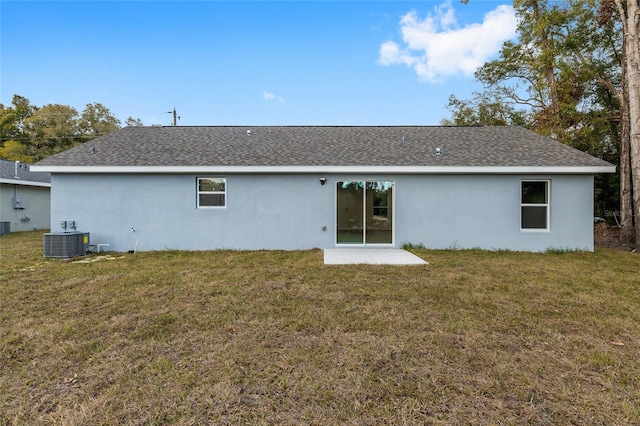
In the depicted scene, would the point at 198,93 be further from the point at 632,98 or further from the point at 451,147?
the point at 632,98

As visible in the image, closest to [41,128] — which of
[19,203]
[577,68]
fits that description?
[19,203]

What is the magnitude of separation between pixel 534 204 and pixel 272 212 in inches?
298

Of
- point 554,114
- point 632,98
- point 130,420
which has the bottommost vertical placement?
point 130,420

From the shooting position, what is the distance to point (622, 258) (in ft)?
24.9

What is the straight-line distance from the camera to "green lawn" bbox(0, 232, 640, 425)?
219 cm

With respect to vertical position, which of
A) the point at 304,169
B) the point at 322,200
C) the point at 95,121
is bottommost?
the point at 322,200

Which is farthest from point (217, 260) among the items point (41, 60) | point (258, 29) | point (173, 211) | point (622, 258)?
point (41, 60)

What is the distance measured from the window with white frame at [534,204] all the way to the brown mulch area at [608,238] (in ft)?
11.6

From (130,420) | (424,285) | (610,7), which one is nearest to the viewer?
(130,420)

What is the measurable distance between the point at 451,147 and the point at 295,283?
7.12 m

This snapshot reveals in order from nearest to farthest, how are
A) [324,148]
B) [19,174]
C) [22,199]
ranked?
[324,148] → [22,199] → [19,174]

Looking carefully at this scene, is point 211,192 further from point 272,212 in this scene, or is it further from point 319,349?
point 319,349

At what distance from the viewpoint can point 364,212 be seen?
859 cm

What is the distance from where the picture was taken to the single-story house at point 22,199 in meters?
12.9
